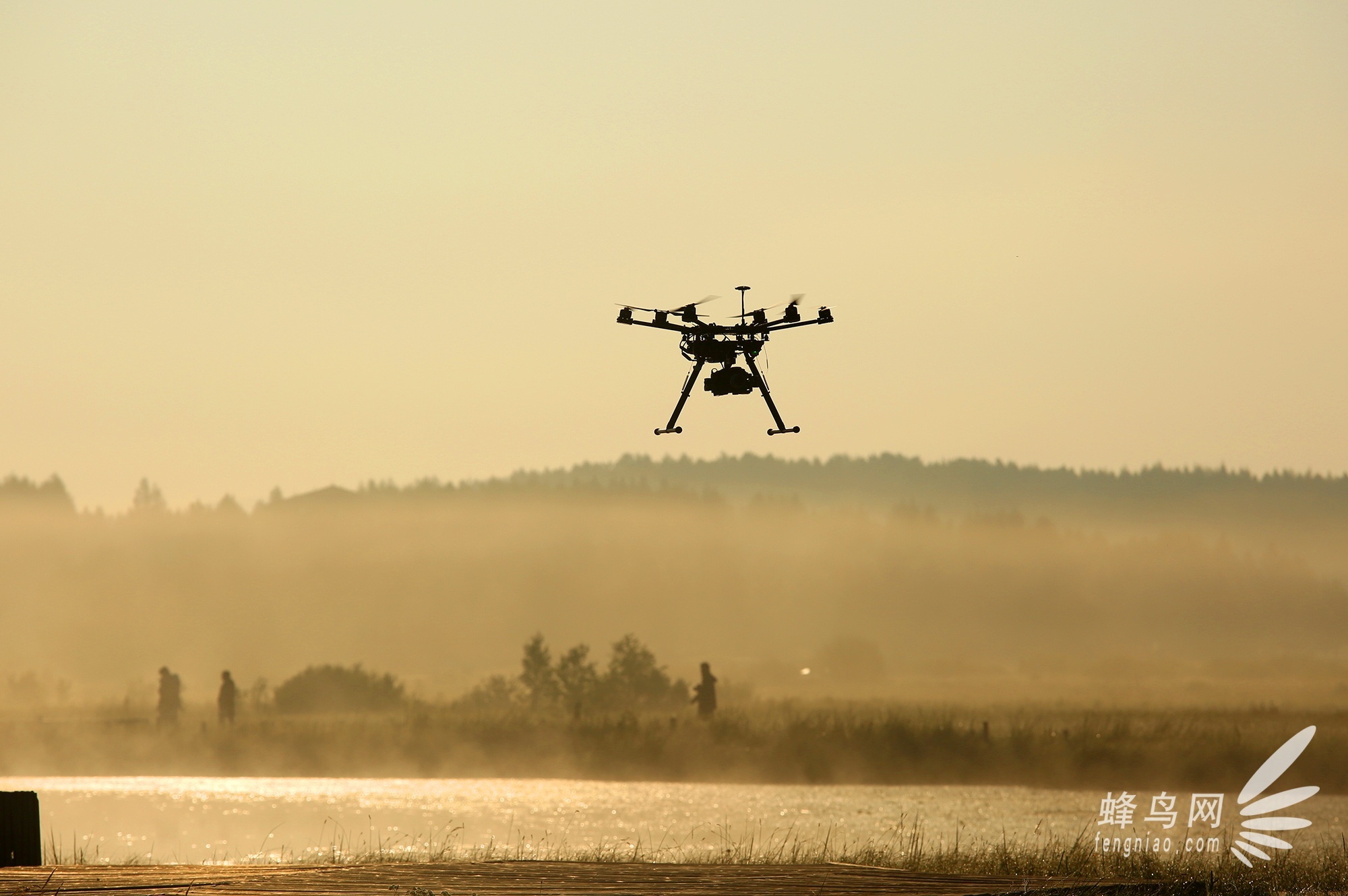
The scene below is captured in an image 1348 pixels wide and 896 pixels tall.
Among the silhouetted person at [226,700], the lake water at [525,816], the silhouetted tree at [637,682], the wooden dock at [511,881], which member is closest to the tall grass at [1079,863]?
the wooden dock at [511,881]

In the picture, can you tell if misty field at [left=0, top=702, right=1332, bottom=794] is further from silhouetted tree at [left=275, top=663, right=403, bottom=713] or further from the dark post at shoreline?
the dark post at shoreline

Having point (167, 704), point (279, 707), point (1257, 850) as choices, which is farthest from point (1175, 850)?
point (279, 707)

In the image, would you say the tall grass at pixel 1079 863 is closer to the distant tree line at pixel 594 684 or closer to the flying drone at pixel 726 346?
the flying drone at pixel 726 346

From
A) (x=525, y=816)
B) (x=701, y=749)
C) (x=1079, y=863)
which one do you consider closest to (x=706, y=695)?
(x=701, y=749)

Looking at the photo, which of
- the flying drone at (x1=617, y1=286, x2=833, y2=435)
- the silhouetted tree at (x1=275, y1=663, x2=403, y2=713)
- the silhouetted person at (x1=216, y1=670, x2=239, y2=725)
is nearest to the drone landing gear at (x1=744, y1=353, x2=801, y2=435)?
the flying drone at (x1=617, y1=286, x2=833, y2=435)

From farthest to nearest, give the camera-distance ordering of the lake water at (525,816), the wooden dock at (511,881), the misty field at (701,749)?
the misty field at (701,749) < the lake water at (525,816) < the wooden dock at (511,881)

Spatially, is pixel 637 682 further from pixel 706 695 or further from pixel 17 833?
pixel 17 833
